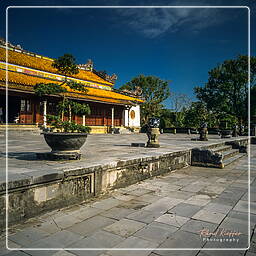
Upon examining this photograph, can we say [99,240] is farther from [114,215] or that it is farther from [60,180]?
[60,180]

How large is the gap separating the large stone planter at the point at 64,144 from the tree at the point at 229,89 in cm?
2994

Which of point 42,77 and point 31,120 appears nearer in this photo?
point 31,120

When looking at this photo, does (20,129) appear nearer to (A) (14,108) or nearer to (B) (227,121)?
(A) (14,108)

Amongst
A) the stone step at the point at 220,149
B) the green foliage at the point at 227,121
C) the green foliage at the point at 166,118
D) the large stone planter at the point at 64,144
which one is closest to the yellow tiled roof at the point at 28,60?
the green foliage at the point at 166,118

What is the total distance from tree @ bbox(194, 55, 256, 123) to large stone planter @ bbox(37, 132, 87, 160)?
29944mm

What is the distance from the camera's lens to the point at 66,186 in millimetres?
3246

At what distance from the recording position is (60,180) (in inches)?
124

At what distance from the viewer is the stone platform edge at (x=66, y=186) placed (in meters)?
2.62

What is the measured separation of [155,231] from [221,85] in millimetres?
31418

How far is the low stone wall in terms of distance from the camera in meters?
2.63

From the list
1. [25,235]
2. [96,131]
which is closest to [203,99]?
[96,131]

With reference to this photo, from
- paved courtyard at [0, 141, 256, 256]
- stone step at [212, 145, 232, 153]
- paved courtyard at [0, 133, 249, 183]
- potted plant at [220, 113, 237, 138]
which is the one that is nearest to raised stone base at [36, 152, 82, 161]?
paved courtyard at [0, 133, 249, 183]

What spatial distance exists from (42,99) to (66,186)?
17344mm

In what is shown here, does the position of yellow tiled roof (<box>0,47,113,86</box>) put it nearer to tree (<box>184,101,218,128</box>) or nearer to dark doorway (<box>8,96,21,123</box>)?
dark doorway (<box>8,96,21,123</box>)
